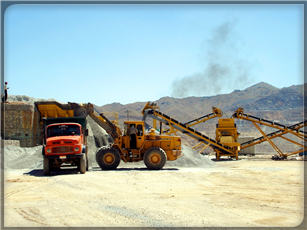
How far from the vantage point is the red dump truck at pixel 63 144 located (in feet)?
51.9

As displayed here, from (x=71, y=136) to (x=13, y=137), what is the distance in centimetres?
923

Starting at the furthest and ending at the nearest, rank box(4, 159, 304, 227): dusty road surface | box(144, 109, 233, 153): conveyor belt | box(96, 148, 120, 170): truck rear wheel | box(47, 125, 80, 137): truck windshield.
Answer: box(144, 109, 233, 153): conveyor belt < box(96, 148, 120, 170): truck rear wheel < box(47, 125, 80, 137): truck windshield < box(4, 159, 304, 227): dusty road surface

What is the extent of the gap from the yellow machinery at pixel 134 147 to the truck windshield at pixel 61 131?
120 inches

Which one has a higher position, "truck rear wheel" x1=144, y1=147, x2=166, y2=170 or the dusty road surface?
"truck rear wheel" x1=144, y1=147, x2=166, y2=170

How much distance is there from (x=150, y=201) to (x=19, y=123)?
52.5 feet

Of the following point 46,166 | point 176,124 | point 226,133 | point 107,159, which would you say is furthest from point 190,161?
point 46,166

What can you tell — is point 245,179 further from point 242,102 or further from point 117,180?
point 242,102

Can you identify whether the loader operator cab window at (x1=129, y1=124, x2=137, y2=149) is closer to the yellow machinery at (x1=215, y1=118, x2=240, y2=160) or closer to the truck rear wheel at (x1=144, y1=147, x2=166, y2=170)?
the truck rear wheel at (x1=144, y1=147, x2=166, y2=170)

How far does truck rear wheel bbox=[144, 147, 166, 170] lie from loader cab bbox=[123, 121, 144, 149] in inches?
32.2

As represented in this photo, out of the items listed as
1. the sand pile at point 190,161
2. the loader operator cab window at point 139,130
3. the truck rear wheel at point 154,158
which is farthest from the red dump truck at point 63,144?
the sand pile at point 190,161

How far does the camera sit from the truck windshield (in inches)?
654

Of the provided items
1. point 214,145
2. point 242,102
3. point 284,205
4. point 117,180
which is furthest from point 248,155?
point 242,102

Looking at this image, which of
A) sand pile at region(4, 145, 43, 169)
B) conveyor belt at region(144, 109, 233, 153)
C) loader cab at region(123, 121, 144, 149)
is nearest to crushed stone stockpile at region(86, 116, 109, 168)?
sand pile at region(4, 145, 43, 169)

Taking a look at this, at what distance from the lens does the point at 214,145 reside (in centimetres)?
2994
